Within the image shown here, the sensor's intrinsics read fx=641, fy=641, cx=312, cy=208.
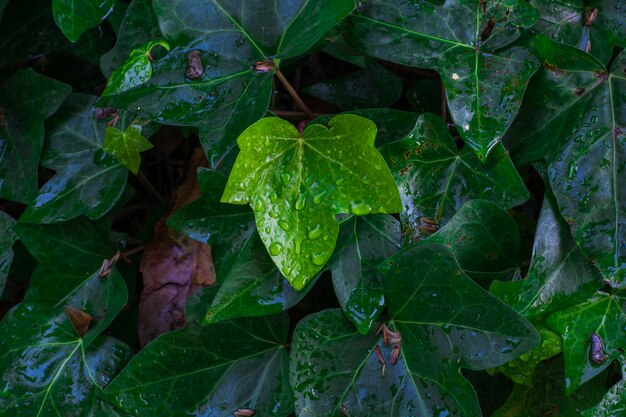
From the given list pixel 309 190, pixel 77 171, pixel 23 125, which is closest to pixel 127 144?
pixel 77 171

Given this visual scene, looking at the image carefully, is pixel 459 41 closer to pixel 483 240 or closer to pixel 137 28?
pixel 483 240

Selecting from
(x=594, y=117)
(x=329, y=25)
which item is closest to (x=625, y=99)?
(x=594, y=117)

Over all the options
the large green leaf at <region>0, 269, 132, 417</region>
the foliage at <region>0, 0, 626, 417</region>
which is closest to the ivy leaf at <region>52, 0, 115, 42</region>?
the foliage at <region>0, 0, 626, 417</region>

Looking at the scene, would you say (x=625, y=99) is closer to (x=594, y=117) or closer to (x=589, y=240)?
(x=594, y=117)

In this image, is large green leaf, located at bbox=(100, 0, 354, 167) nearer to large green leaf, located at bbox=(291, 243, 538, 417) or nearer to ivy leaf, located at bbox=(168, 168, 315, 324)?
ivy leaf, located at bbox=(168, 168, 315, 324)

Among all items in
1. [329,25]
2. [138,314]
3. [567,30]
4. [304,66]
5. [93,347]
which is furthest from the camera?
[304,66]

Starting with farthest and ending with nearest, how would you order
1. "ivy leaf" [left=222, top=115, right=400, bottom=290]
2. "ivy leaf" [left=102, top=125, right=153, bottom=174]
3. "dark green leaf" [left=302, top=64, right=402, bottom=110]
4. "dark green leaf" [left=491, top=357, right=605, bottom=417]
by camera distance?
"dark green leaf" [left=302, top=64, right=402, bottom=110] → "ivy leaf" [left=102, top=125, right=153, bottom=174] → "dark green leaf" [left=491, top=357, right=605, bottom=417] → "ivy leaf" [left=222, top=115, right=400, bottom=290]

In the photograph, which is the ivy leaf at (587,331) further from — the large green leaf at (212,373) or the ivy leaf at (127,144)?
the ivy leaf at (127,144)
